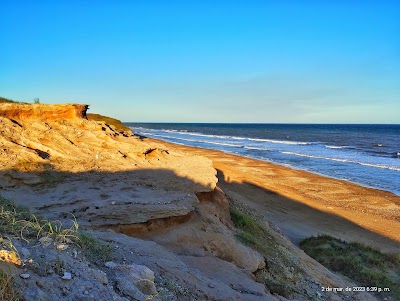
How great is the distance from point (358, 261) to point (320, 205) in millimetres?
8033

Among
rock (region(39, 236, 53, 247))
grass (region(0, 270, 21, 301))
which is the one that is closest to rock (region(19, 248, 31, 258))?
rock (region(39, 236, 53, 247))

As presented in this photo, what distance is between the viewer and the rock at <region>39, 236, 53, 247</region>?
3.87 metres

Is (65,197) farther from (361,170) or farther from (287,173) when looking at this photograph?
(361,170)

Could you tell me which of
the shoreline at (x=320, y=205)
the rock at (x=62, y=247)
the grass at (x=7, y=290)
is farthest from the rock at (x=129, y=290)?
the shoreline at (x=320, y=205)

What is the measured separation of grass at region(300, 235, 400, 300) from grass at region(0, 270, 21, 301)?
9247 mm

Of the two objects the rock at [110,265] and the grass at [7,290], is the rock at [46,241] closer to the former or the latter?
the rock at [110,265]

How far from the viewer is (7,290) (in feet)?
8.97

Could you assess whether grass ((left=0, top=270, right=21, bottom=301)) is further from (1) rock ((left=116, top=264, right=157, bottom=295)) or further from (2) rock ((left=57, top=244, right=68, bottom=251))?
(1) rock ((left=116, top=264, right=157, bottom=295))

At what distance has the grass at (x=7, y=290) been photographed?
2.68 meters

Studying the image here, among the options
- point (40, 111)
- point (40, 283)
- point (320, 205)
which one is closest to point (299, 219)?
point (320, 205)

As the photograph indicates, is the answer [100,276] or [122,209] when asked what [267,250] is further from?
[100,276]

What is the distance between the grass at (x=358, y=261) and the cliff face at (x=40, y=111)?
8984 mm

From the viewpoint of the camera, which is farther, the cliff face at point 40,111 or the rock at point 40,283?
the cliff face at point 40,111

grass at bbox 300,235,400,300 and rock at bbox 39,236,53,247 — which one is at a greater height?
rock at bbox 39,236,53,247
